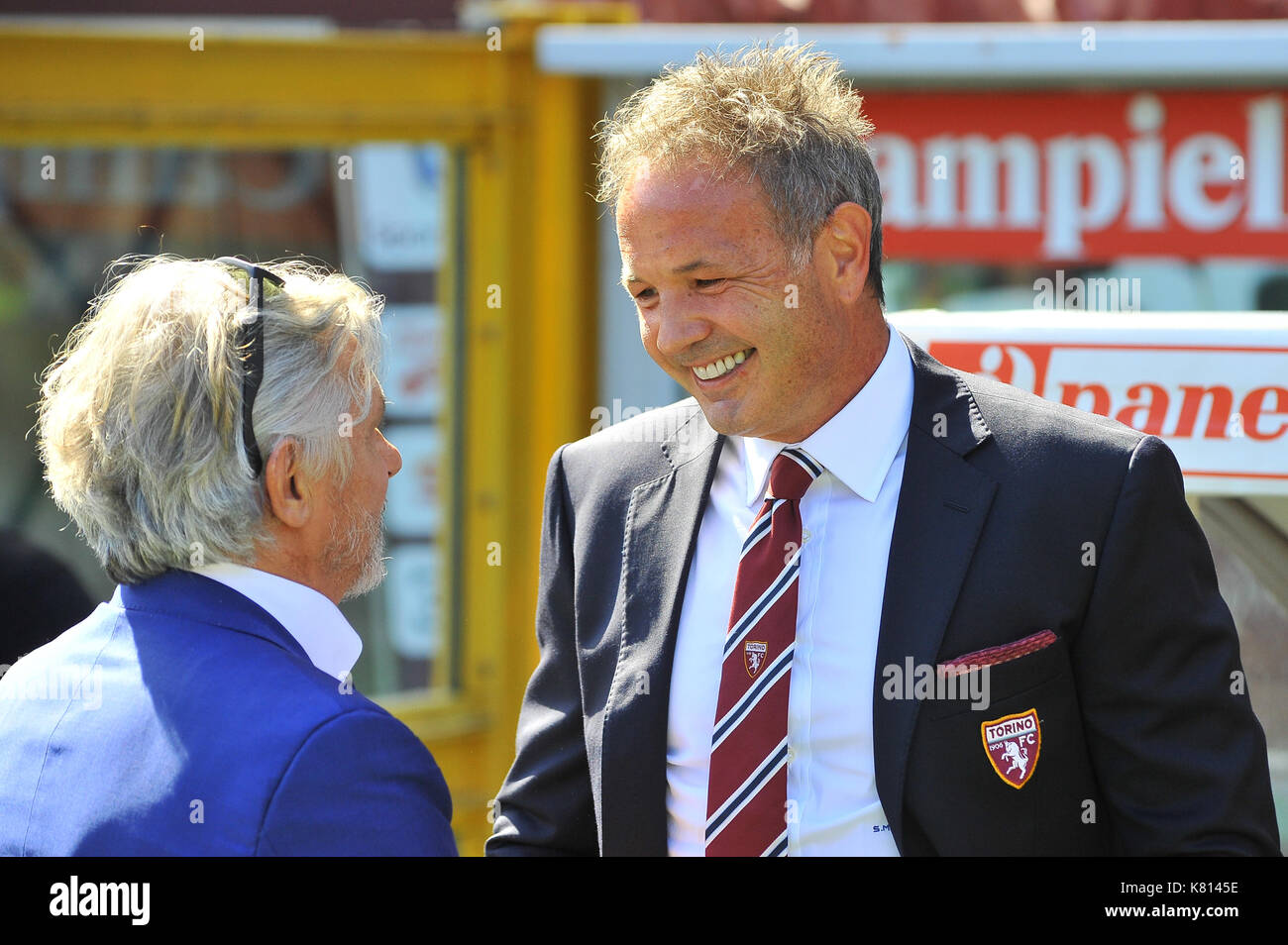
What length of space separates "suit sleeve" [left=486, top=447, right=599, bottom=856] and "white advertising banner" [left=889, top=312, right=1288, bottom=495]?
698 mm

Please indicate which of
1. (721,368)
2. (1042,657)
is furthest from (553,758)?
(1042,657)

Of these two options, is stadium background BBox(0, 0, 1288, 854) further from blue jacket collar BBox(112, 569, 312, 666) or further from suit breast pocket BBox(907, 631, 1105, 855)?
blue jacket collar BBox(112, 569, 312, 666)

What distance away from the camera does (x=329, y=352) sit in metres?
1.67

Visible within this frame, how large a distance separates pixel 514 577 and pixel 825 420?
2.27m

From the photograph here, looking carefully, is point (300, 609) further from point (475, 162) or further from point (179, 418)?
point (475, 162)

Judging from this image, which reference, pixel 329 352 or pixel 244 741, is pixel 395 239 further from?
pixel 244 741

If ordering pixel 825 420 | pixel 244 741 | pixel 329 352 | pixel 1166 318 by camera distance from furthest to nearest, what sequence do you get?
pixel 1166 318 < pixel 825 420 < pixel 329 352 < pixel 244 741

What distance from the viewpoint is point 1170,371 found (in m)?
2.04

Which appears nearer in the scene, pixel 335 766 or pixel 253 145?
pixel 335 766

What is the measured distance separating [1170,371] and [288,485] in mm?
1288

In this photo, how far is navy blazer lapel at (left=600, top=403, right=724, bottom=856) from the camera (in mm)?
1844

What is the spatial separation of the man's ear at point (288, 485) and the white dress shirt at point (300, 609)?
0.24ft

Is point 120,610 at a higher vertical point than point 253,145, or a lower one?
lower
